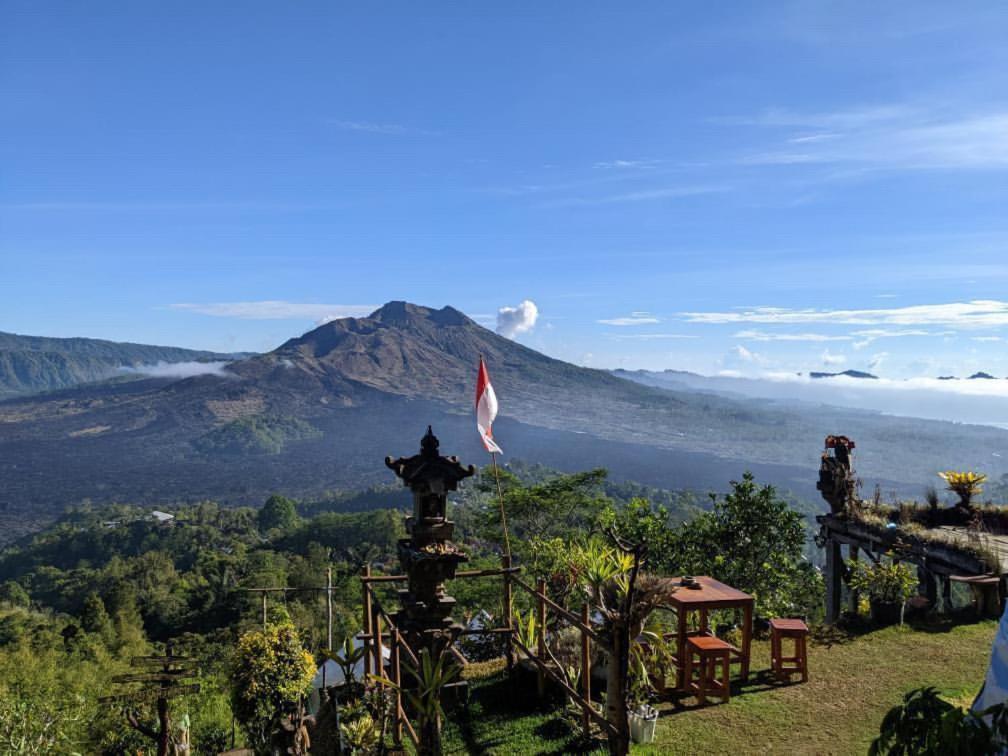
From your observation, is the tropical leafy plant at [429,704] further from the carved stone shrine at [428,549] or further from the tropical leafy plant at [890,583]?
the tropical leafy plant at [890,583]

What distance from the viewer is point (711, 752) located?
6.77 metres

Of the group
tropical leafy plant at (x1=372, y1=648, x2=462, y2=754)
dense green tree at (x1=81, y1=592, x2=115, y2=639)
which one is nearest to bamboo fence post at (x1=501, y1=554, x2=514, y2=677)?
tropical leafy plant at (x1=372, y1=648, x2=462, y2=754)

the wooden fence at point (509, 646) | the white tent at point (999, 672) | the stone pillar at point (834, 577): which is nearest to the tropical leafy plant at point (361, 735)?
the wooden fence at point (509, 646)

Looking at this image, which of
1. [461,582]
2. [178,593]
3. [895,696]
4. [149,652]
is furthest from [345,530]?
[895,696]

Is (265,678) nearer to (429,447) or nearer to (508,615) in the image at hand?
(508,615)

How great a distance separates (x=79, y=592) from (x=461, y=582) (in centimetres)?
6011

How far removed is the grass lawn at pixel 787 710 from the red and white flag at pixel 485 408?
3.02 meters

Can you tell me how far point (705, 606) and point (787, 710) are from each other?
4.74 feet

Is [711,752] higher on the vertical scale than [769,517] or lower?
lower

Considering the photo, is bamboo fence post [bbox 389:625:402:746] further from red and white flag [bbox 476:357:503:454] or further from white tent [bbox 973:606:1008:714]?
white tent [bbox 973:606:1008:714]

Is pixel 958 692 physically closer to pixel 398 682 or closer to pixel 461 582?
pixel 398 682

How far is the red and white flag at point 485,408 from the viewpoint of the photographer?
8133 millimetres

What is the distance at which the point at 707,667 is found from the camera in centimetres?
796

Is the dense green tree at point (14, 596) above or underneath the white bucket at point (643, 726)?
underneath
